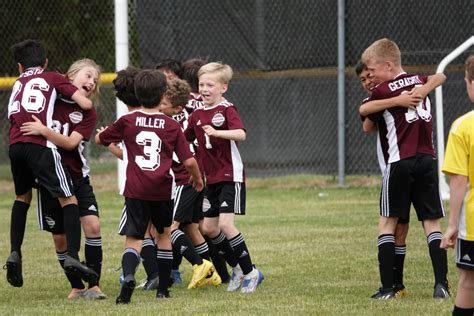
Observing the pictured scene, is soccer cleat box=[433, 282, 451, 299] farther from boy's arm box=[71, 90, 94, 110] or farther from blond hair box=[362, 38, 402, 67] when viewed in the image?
boy's arm box=[71, 90, 94, 110]

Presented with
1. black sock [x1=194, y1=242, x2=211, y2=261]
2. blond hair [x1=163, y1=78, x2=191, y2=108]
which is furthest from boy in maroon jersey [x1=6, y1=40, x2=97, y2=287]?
black sock [x1=194, y1=242, x2=211, y2=261]

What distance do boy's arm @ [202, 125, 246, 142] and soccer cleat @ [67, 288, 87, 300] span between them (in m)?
1.45

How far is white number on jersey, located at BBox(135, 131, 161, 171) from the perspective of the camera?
274 inches

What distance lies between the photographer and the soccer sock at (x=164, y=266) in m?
7.20

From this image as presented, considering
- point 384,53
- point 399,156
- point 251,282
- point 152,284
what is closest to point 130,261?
point 152,284

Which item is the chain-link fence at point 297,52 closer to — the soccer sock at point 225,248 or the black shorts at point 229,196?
the soccer sock at point 225,248

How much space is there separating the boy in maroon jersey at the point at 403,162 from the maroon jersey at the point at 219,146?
119cm

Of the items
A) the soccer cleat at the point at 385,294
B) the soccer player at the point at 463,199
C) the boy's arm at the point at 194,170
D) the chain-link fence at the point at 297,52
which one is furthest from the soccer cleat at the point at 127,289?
the chain-link fence at the point at 297,52

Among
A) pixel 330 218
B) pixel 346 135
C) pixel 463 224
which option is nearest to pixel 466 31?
pixel 346 135

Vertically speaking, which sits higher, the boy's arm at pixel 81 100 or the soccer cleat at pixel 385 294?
the boy's arm at pixel 81 100

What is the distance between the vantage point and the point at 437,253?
708 centimetres

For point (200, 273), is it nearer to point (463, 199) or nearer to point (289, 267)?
point (289, 267)

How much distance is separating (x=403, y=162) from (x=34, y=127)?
2552 millimetres

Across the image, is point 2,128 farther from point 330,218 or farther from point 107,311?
point 107,311
